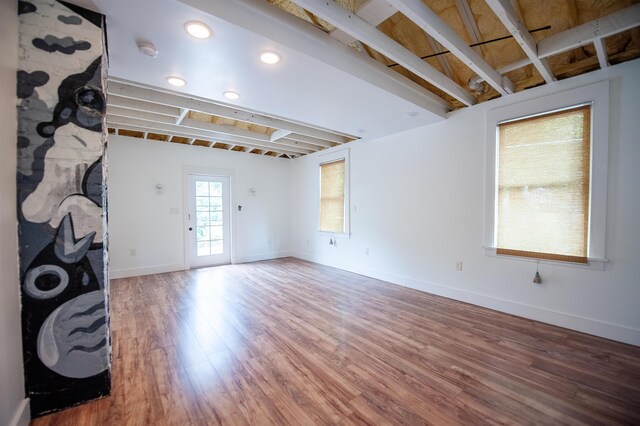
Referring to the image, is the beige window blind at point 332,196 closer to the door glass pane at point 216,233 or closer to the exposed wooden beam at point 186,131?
the exposed wooden beam at point 186,131

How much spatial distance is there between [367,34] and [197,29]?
4.18ft

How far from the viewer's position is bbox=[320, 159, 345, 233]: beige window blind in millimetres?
5695

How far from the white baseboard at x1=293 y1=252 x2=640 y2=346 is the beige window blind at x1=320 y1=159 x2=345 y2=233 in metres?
1.59

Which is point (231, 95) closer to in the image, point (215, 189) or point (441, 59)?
point (441, 59)

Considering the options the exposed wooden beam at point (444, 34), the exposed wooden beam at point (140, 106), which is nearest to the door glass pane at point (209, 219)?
the exposed wooden beam at point (140, 106)

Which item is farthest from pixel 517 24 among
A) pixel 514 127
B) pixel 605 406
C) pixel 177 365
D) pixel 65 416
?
pixel 65 416

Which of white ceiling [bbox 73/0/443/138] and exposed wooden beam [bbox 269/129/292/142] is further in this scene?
exposed wooden beam [bbox 269/129/292/142]

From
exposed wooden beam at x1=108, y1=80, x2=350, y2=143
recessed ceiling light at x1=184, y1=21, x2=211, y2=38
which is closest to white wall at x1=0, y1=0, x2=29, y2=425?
recessed ceiling light at x1=184, y1=21, x2=211, y2=38

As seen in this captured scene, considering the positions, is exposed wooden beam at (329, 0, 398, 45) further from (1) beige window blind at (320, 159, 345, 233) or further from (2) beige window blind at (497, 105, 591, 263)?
(1) beige window blind at (320, 159, 345, 233)

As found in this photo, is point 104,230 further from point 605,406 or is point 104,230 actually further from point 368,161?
point 368,161

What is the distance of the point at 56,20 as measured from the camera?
166 centimetres

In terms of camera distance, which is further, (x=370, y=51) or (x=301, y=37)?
(x=370, y=51)

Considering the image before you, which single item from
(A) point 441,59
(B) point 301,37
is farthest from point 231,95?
(A) point 441,59

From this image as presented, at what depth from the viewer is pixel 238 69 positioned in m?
2.43
